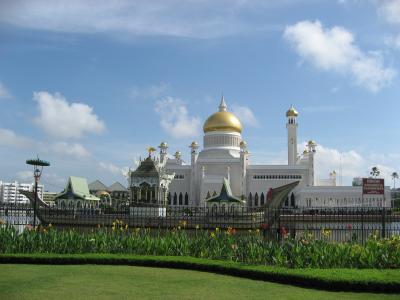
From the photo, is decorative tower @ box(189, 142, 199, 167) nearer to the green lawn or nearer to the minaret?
the minaret

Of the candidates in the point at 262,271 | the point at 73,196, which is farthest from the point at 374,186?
the point at 262,271

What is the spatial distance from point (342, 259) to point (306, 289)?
2.32m

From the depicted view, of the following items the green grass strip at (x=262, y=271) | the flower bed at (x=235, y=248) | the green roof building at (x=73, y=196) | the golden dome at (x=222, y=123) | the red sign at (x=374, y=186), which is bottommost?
the green grass strip at (x=262, y=271)

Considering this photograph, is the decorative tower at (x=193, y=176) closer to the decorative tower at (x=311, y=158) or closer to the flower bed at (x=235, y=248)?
the decorative tower at (x=311, y=158)

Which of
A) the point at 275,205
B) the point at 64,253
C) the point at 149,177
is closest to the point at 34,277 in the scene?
the point at 64,253

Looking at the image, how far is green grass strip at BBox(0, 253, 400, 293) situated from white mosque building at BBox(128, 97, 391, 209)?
42.8 m

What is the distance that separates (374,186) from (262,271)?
48.4 m

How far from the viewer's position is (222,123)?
7350 cm

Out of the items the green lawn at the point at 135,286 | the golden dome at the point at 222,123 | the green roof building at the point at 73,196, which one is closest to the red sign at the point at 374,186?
the golden dome at the point at 222,123

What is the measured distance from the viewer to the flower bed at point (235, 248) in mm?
11828

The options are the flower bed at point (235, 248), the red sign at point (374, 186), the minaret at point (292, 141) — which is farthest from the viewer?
the minaret at point (292, 141)

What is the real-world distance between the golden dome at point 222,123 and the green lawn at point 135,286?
61.6 metres

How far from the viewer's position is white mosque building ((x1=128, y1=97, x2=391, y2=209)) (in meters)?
61.2

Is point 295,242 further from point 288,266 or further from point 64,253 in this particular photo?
point 64,253
